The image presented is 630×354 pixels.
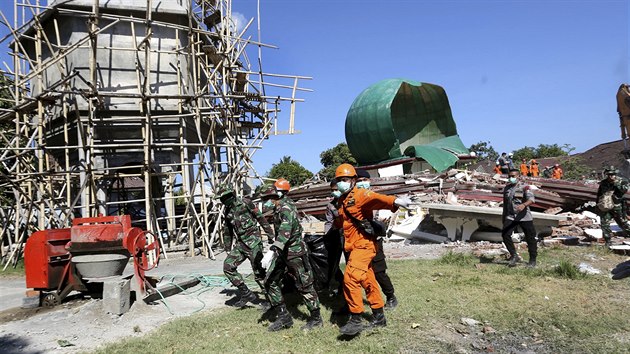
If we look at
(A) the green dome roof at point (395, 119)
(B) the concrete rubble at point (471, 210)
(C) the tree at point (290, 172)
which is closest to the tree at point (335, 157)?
(C) the tree at point (290, 172)

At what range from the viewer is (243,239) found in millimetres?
5742

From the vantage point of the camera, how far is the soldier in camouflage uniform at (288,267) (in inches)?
188

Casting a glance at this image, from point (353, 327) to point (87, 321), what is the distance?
353 cm

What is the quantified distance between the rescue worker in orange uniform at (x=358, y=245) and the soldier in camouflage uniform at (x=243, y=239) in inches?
57.4

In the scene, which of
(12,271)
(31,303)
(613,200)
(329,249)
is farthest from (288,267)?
(12,271)

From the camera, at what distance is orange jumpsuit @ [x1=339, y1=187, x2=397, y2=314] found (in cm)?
431

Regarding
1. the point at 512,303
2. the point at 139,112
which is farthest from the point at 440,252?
the point at 139,112

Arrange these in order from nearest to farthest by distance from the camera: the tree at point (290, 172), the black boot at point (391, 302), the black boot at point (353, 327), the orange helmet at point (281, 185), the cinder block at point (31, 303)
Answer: the black boot at point (353, 327) → the black boot at point (391, 302) → the orange helmet at point (281, 185) → the cinder block at point (31, 303) → the tree at point (290, 172)

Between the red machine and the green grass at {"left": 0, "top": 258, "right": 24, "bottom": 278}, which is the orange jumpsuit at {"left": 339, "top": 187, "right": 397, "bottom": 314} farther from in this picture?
the green grass at {"left": 0, "top": 258, "right": 24, "bottom": 278}

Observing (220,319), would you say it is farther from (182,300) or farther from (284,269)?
(182,300)

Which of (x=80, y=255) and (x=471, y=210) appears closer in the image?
(x=80, y=255)

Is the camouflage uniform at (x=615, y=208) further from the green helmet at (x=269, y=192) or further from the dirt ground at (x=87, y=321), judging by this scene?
the dirt ground at (x=87, y=321)

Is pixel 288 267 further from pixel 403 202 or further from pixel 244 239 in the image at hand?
pixel 403 202

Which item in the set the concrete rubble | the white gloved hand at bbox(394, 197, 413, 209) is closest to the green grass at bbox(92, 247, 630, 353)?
the white gloved hand at bbox(394, 197, 413, 209)
